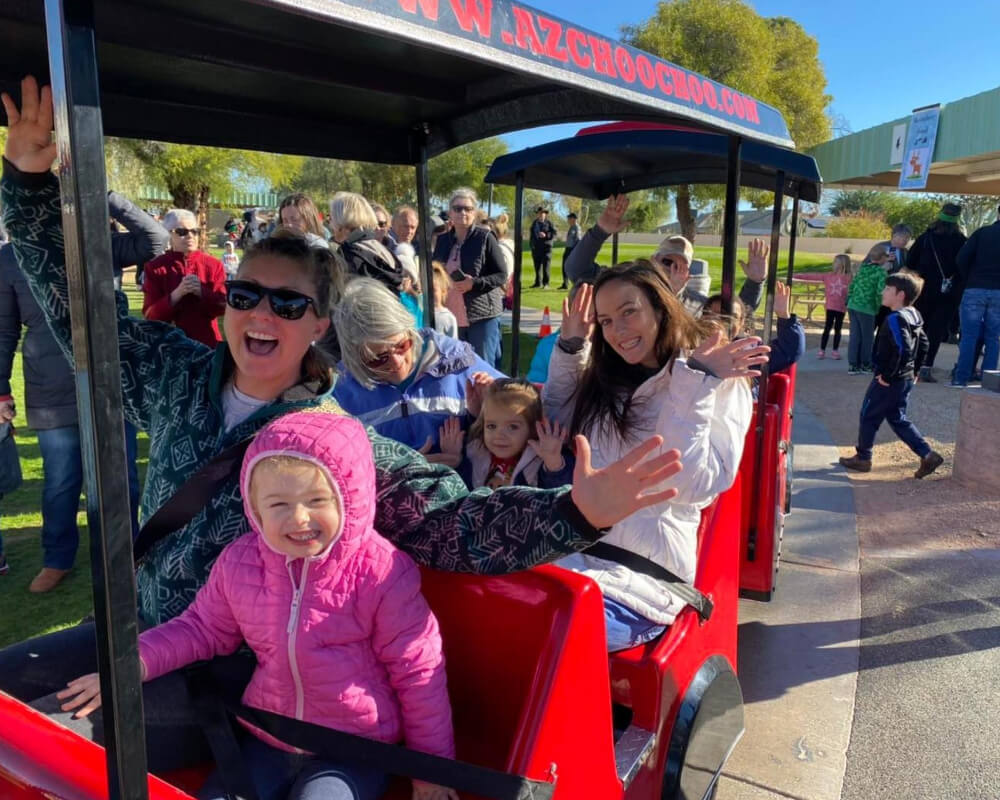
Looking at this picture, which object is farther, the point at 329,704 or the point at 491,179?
the point at 491,179

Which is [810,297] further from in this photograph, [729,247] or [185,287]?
[185,287]

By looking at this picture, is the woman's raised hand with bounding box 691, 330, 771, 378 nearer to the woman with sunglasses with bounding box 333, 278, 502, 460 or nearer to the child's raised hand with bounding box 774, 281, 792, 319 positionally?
the woman with sunglasses with bounding box 333, 278, 502, 460

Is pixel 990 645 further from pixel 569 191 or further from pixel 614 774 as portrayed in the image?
pixel 569 191

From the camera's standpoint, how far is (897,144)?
14656 millimetres

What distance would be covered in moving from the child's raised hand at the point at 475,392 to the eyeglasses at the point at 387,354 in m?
0.30

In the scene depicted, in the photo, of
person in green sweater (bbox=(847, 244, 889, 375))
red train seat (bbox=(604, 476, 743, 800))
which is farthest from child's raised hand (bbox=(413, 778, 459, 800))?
person in green sweater (bbox=(847, 244, 889, 375))

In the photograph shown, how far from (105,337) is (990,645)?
359 centimetres

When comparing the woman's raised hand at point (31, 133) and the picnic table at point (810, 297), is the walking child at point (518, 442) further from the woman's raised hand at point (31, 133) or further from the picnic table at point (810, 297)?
the picnic table at point (810, 297)

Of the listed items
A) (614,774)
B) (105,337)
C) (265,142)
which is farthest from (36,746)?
(265,142)

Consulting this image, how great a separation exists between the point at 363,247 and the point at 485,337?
236cm

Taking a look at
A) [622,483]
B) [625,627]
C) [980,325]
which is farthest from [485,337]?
[980,325]

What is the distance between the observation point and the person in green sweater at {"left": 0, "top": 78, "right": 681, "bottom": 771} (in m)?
1.49

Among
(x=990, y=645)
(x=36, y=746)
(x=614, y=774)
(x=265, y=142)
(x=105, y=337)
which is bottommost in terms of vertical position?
(x=990, y=645)

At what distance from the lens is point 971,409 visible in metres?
5.18
